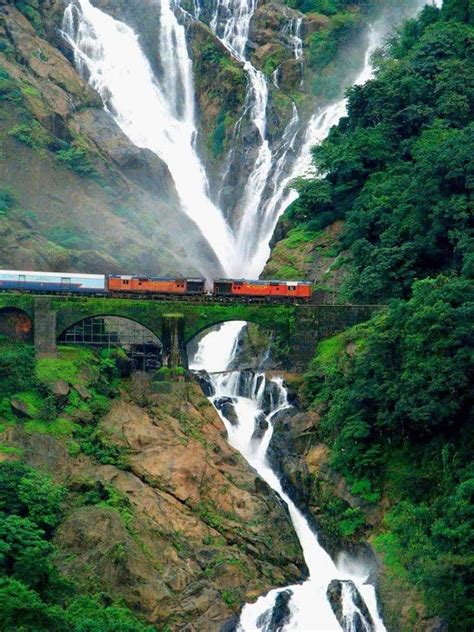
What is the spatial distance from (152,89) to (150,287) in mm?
43634

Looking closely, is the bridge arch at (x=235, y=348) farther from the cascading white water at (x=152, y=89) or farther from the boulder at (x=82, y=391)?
the cascading white water at (x=152, y=89)

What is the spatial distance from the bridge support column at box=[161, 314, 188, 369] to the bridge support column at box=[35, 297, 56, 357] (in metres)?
6.38

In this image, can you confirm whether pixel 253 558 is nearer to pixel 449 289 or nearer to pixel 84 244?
pixel 449 289

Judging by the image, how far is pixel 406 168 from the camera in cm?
9781

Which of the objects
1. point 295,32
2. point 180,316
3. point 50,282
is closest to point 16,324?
point 50,282

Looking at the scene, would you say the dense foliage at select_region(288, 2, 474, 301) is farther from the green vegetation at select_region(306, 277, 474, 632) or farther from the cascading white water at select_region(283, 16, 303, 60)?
the cascading white water at select_region(283, 16, 303, 60)

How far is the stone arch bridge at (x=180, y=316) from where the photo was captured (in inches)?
3381

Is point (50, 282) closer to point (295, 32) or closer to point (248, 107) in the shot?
point (248, 107)

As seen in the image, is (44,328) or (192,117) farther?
(192,117)

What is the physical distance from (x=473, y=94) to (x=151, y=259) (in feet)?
82.9

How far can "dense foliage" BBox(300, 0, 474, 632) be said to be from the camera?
71125 millimetres

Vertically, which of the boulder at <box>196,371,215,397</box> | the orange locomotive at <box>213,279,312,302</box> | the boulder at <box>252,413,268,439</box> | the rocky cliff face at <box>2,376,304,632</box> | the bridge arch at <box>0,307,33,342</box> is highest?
the orange locomotive at <box>213,279,312,302</box>

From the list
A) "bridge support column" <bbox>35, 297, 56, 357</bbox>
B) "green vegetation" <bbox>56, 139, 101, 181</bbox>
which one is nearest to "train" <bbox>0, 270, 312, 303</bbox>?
"bridge support column" <bbox>35, 297, 56, 357</bbox>

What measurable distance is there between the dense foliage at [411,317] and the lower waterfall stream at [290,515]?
2143 mm
